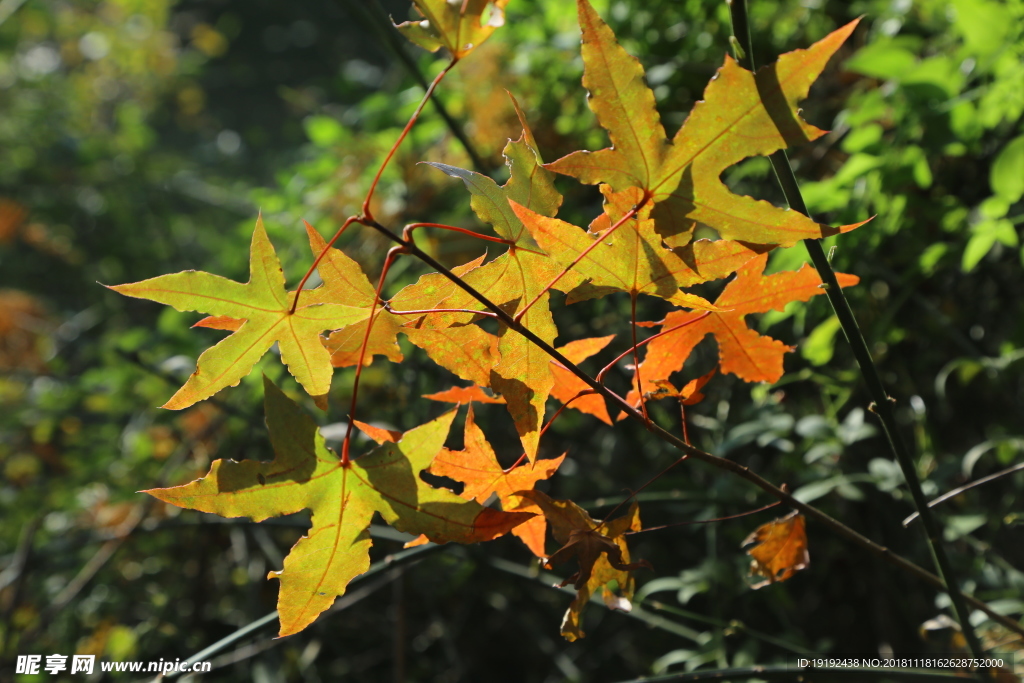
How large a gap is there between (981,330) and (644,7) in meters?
0.73

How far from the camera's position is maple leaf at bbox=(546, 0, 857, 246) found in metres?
0.36

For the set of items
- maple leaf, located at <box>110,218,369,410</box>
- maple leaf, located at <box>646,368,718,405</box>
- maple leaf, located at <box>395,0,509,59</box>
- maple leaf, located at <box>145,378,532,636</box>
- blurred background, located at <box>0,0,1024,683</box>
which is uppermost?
maple leaf, located at <box>395,0,509,59</box>

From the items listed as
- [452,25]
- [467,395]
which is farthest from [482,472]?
[452,25]

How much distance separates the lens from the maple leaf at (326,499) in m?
0.41

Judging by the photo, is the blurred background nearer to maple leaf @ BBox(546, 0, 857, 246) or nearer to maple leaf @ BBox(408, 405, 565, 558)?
maple leaf @ BBox(408, 405, 565, 558)

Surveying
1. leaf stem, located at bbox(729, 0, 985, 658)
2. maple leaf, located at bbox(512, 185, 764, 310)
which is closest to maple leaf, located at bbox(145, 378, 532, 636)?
maple leaf, located at bbox(512, 185, 764, 310)

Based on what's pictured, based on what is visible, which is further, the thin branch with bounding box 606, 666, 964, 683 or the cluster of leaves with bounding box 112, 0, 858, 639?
the thin branch with bounding box 606, 666, 964, 683

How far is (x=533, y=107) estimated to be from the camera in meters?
1.29

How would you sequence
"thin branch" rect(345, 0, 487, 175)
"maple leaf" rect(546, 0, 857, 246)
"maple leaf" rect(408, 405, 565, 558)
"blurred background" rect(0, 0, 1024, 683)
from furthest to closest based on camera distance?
"blurred background" rect(0, 0, 1024, 683), "thin branch" rect(345, 0, 487, 175), "maple leaf" rect(408, 405, 565, 558), "maple leaf" rect(546, 0, 857, 246)

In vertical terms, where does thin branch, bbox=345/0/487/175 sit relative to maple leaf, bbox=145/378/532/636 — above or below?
above

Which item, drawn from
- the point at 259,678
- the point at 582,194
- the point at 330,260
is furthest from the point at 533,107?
the point at 259,678

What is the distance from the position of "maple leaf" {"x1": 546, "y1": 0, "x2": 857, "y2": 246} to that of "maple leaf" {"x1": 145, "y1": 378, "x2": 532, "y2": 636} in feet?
0.60

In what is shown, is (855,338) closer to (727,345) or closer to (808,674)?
(727,345)

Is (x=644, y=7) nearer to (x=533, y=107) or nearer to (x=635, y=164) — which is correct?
(x=533, y=107)
